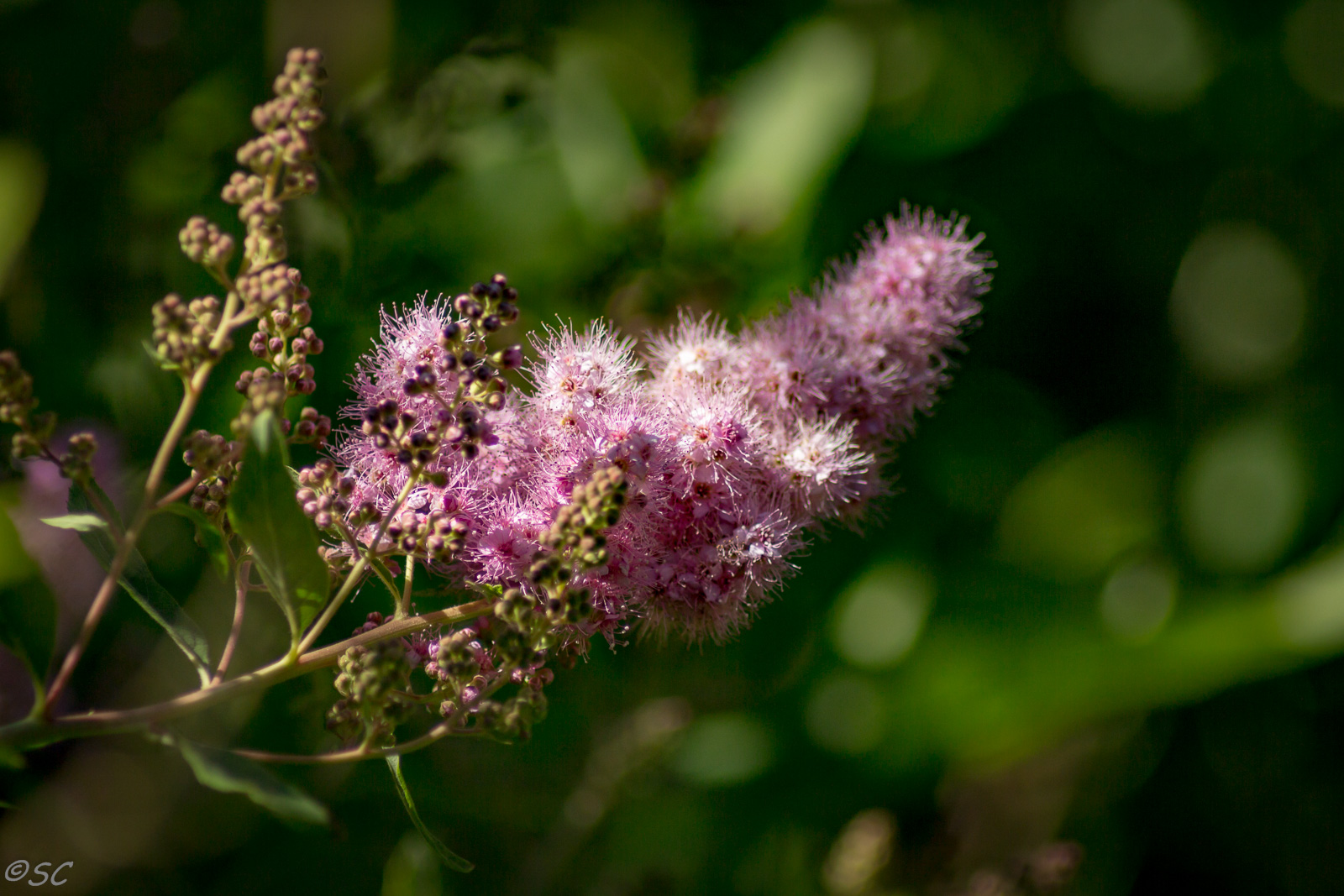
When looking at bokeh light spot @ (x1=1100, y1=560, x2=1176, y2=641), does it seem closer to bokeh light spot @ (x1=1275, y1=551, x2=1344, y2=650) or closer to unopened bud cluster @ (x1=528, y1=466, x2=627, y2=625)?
bokeh light spot @ (x1=1275, y1=551, x2=1344, y2=650)

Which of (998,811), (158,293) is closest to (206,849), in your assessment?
(158,293)

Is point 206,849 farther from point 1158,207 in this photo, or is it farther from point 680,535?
point 1158,207

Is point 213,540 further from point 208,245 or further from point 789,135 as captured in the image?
point 789,135

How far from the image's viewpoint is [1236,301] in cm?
284

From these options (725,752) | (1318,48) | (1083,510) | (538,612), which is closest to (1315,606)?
(1083,510)

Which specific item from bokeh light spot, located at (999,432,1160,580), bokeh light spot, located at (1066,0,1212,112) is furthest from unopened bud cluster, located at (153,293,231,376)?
bokeh light spot, located at (1066,0,1212,112)

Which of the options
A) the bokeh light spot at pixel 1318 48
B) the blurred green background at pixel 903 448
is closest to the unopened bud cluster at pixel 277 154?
the blurred green background at pixel 903 448

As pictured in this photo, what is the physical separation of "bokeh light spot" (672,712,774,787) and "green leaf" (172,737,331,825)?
4.92ft

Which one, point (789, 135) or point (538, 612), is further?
point (789, 135)

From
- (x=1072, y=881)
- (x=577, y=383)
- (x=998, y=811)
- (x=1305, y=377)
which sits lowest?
(x=1072, y=881)

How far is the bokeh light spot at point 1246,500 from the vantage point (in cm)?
256

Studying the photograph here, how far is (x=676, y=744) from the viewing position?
2162mm

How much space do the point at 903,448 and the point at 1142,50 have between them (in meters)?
1.51

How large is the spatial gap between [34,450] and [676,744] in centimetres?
157
